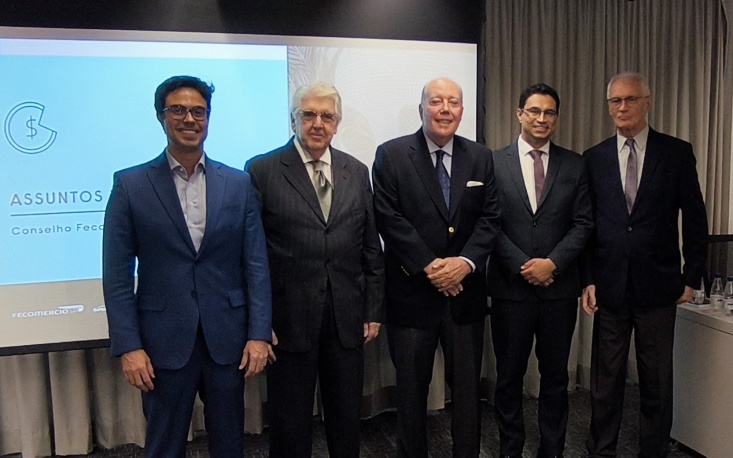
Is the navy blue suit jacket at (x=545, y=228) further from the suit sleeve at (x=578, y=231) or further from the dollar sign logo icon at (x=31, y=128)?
the dollar sign logo icon at (x=31, y=128)

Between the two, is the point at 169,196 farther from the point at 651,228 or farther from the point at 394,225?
the point at 651,228

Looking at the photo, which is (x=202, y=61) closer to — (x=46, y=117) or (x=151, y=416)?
(x=46, y=117)

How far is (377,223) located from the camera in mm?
2393

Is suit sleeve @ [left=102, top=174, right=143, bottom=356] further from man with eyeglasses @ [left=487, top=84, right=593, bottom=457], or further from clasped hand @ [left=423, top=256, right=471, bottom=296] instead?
man with eyeglasses @ [left=487, top=84, right=593, bottom=457]

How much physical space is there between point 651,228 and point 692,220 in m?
0.20

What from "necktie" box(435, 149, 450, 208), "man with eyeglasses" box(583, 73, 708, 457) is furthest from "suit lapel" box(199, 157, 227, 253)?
"man with eyeglasses" box(583, 73, 708, 457)

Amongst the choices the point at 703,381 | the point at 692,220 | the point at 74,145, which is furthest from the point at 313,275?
the point at 703,381

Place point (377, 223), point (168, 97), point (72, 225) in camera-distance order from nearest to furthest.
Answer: point (168, 97)
point (377, 223)
point (72, 225)

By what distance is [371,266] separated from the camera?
→ 230 centimetres

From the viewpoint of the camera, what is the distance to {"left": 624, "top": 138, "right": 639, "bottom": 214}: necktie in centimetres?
252

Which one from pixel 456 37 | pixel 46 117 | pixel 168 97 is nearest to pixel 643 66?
pixel 456 37

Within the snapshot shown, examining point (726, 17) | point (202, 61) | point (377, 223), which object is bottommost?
point (377, 223)

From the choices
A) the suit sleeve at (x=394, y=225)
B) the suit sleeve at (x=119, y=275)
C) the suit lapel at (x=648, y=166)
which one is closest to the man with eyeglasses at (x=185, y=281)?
the suit sleeve at (x=119, y=275)

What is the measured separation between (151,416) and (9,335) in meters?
0.97
